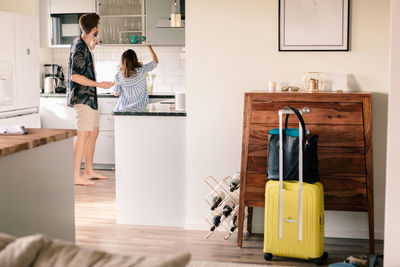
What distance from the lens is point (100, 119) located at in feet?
22.7

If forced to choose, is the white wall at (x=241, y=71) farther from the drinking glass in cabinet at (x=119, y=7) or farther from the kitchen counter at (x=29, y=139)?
the drinking glass in cabinet at (x=119, y=7)

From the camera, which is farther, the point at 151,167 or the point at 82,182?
the point at 82,182

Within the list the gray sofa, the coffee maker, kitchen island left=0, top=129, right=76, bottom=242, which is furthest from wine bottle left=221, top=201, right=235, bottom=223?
the coffee maker

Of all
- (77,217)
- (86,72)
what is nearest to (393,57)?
(77,217)

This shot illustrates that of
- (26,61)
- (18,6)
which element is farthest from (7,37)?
(18,6)

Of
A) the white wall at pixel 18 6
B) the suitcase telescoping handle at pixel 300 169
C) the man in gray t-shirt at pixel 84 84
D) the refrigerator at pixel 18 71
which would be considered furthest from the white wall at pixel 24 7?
the suitcase telescoping handle at pixel 300 169

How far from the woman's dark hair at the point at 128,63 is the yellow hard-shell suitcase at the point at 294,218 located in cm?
254

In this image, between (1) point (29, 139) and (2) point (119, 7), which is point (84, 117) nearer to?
(2) point (119, 7)

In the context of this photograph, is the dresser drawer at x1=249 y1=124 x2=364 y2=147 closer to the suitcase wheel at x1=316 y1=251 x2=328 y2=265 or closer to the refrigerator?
the suitcase wheel at x1=316 y1=251 x2=328 y2=265

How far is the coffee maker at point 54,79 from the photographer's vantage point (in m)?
7.24

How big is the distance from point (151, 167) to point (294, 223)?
133 cm

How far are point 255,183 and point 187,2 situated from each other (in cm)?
143

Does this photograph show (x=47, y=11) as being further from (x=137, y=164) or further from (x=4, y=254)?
(x=4, y=254)

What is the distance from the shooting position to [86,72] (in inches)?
219
